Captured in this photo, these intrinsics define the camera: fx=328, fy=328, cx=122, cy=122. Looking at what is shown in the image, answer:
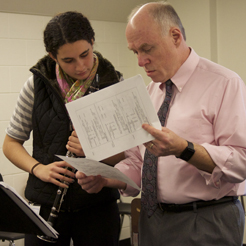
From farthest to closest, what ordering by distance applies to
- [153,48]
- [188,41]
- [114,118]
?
[188,41] → [153,48] → [114,118]

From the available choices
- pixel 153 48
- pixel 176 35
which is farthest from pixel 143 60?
pixel 176 35

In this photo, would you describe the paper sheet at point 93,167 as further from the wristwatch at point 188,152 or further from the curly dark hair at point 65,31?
the curly dark hair at point 65,31

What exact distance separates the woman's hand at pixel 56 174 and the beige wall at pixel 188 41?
6.58ft

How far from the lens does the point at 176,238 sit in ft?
4.16

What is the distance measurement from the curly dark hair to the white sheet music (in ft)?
1.59

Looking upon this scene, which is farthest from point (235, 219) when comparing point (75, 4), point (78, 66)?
point (75, 4)

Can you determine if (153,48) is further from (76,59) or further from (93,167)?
(93,167)

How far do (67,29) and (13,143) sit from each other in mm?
641

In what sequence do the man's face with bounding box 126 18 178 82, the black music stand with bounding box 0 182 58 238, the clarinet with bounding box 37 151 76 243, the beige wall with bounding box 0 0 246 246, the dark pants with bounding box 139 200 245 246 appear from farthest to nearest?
1. the beige wall with bounding box 0 0 246 246
2. the clarinet with bounding box 37 151 76 243
3. the man's face with bounding box 126 18 178 82
4. the dark pants with bounding box 139 200 245 246
5. the black music stand with bounding box 0 182 58 238

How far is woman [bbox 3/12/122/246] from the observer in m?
1.52

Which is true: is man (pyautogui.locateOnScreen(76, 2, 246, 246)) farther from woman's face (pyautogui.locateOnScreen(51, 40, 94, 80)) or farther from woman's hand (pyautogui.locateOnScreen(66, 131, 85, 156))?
woman's face (pyautogui.locateOnScreen(51, 40, 94, 80))

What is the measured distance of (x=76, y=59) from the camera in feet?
5.07

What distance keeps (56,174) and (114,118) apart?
20.2 inches

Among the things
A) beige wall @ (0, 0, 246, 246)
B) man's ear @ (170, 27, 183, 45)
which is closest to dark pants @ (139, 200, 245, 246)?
man's ear @ (170, 27, 183, 45)
